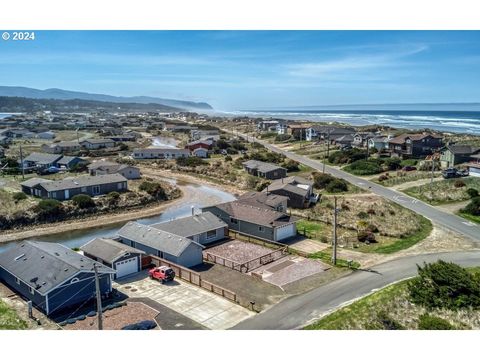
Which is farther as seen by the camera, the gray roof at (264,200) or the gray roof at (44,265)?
the gray roof at (264,200)

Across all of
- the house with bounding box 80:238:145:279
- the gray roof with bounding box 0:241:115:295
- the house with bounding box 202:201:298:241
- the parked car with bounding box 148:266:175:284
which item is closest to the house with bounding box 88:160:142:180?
the house with bounding box 202:201:298:241

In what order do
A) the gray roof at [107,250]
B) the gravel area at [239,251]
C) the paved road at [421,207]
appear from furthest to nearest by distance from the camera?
the paved road at [421,207] < the gravel area at [239,251] < the gray roof at [107,250]

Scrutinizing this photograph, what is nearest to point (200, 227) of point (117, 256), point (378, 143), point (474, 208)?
point (117, 256)

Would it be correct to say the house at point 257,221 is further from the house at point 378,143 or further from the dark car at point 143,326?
the house at point 378,143

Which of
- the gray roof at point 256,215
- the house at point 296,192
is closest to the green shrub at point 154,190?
the house at point 296,192

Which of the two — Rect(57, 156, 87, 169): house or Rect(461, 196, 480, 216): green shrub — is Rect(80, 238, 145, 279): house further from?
Rect(57, 156, 87, 169): house

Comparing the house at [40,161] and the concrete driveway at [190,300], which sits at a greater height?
the house at [40,161]

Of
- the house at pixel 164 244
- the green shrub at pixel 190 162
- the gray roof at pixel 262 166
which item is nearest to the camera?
the house at pixel 164 244

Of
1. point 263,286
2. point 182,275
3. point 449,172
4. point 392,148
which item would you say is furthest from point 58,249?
point 392,148
